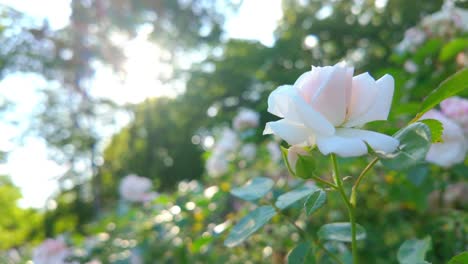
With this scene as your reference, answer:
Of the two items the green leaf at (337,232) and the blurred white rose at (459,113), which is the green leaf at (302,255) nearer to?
the green leaf at (337,232)

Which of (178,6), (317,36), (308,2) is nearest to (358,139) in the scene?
(317,36)

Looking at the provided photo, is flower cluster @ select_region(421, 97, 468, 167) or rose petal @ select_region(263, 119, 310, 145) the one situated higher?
rose petal @ select_region(263, 119, 310, 145)

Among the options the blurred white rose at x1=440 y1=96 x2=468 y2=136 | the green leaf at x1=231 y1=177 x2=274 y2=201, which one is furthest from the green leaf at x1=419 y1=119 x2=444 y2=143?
the blurred white rose at x1=440 y1=96 x2=468 y2=136

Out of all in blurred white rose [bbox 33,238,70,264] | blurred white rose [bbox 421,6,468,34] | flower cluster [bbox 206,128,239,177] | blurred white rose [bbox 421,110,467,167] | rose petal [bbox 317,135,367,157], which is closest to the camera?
rose petal [bbox 317,135,367,157]

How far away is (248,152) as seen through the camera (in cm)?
198

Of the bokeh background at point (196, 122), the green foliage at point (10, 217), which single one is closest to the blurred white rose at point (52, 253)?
the bokeh background at point (196, 122)

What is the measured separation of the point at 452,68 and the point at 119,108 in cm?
868

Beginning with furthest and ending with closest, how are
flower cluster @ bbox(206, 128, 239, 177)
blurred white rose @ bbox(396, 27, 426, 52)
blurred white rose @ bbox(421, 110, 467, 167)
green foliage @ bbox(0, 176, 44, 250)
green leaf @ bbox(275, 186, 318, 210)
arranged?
1. green foliage @ bbox(0, 176, 44, 250)
2. flower cluster @ bbox(206, 128, 239, 177)
3. blurred white rose @ bbox(396, 27, 426, 52)
4. blurred white rose @ bbox(421, 110, 467, 167)
5. green leaf @ bbox(275, 186, 318, 210)

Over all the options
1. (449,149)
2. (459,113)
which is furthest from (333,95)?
(459,113)

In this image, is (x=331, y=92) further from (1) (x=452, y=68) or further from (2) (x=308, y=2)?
(2) (x=308, y=2)

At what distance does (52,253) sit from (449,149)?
1.15 m

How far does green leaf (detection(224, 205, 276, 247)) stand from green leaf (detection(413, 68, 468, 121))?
0.22 meters

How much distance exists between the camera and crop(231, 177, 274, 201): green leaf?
586 millimetres

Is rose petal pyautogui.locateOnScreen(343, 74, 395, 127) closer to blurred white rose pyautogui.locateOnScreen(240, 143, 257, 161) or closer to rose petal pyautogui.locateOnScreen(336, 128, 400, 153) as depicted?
rose petal pyautogui.locateOnScreen(336, 128, 400, 153)
